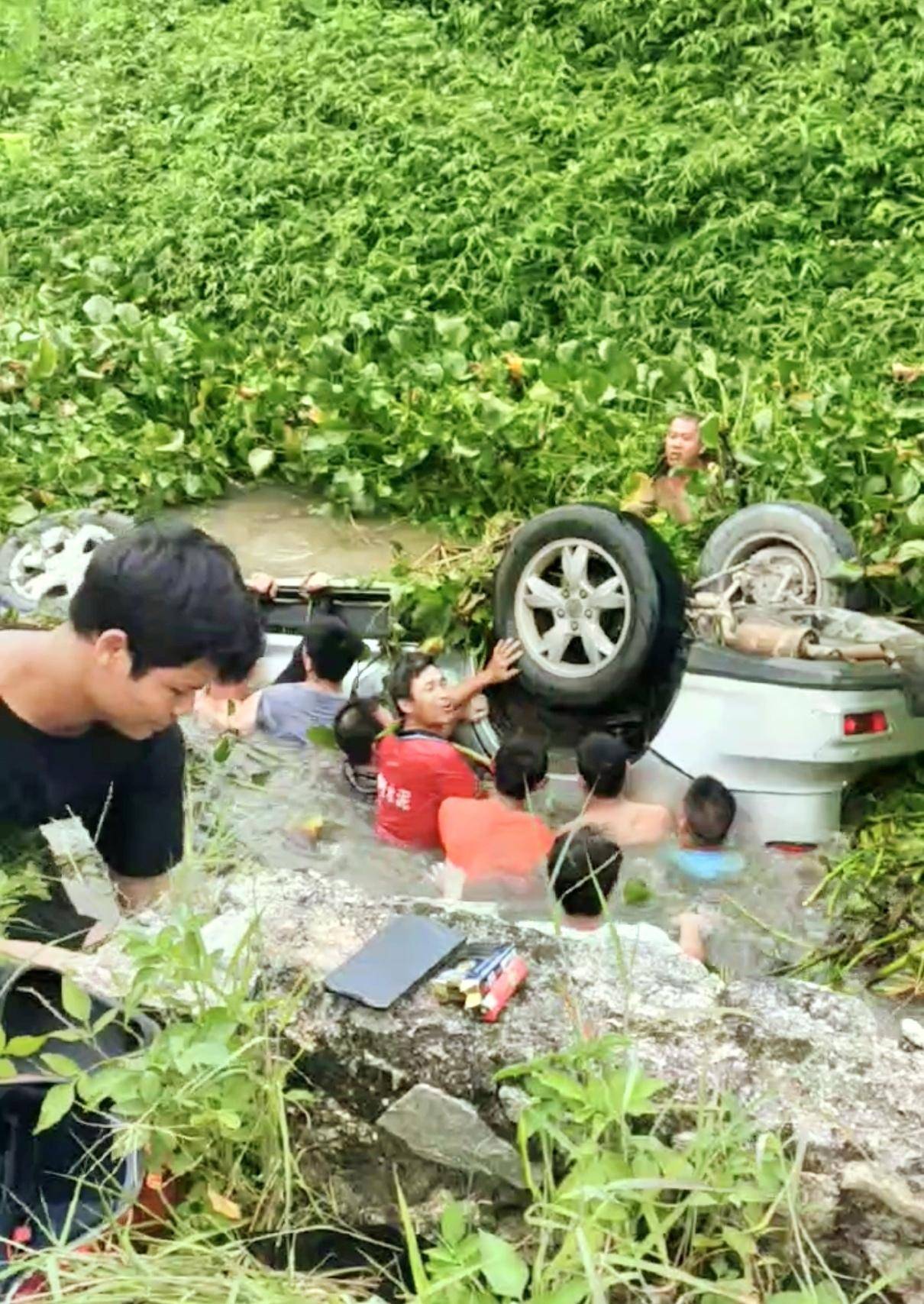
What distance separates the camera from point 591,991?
107 inches

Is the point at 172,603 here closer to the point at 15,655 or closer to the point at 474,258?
the point at 15,655

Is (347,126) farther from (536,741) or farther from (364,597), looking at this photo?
(536,741)

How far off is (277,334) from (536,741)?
386 centimetres

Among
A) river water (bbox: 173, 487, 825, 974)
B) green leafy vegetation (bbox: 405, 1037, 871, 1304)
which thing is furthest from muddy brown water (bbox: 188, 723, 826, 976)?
green leafy vegetation (bbox: 405, 1037, 871, 1304)

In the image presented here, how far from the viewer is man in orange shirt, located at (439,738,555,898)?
5051mm

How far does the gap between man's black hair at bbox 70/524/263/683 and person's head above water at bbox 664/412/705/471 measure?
3.98 meters

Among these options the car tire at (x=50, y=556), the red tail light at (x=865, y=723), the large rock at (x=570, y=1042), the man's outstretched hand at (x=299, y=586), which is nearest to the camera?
the large rock at (x=570, y=1042)

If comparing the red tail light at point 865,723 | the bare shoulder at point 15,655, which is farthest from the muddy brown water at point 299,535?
the bare shoulder at point 15,655

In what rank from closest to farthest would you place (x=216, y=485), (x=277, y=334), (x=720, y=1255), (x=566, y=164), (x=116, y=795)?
(x=720, y=1255)
(x=116, y=795)
(x=216, y=485)
(x=277, y=334)
(x=566, y=164)

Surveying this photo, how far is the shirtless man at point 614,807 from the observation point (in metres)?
5.27

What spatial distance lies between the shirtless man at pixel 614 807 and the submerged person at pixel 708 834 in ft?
0.32

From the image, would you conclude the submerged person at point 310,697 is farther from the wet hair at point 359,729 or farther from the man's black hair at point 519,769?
A: the man's black hair at point 519,769

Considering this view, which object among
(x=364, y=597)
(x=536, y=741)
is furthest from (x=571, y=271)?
(x=536, y=741)

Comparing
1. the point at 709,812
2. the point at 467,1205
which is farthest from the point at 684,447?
the point at 467,1205
